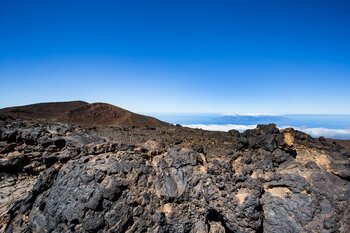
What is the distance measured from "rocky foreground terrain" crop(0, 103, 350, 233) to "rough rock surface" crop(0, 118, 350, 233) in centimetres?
2

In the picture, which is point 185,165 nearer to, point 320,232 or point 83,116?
point 320,232

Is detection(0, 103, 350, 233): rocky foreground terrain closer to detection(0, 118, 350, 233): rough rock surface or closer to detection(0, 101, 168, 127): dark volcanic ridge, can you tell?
detection(0, 118, 350, 233): rough rock surface

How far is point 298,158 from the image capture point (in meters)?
8.06

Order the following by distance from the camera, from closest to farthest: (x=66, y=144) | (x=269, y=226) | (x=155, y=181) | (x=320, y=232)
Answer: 1. (x=320, y=232)
2. (x=269, y=226)
3. (x=155, y=181)
4. (x=66, y=144)

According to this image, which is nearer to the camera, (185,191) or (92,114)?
(185,191)

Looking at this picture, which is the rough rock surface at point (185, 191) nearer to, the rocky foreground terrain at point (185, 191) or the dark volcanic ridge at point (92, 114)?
the rocky foreground terrain at point (185, 191)

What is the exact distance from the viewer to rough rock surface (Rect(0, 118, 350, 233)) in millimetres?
6801

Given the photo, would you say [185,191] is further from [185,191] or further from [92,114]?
[92,114]

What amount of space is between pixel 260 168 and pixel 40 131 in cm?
776

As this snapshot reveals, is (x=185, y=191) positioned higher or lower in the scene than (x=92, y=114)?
lower

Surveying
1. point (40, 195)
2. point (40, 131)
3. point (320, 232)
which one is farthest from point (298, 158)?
point (40, 131)

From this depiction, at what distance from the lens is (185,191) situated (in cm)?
755

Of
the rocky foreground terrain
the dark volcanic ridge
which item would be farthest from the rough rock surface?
the dark volcanic ridge

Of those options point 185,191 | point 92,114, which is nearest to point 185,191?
point 185,191
